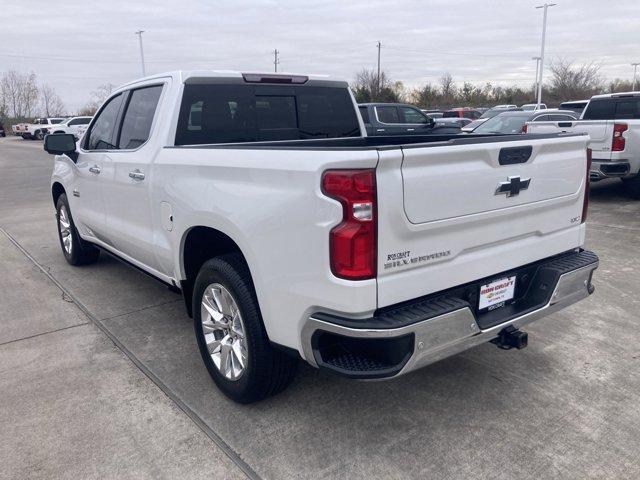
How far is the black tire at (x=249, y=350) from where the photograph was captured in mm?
3006

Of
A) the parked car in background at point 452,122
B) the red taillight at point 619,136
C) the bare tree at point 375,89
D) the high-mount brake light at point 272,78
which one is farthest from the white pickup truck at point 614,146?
the bare tree at point 375,89

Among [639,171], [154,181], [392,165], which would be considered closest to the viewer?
[392,165]

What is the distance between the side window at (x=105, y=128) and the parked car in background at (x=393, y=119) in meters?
10.8

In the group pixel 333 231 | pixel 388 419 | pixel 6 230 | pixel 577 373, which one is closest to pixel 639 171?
pixel 577 373

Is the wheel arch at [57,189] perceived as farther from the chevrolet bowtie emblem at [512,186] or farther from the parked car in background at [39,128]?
the parked car in background at [39,128]

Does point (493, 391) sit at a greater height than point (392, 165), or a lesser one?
lesser

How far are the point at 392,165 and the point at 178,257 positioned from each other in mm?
1816

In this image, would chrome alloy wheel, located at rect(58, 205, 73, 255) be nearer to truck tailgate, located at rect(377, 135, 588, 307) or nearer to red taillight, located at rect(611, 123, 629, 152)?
truck tailgate, located at rect(377, 135, 588, 307)

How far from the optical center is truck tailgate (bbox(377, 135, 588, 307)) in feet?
8.18

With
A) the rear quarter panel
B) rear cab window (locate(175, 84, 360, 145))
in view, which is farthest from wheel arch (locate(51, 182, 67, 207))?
the rear quarter panel

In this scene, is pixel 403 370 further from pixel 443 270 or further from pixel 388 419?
pixel 388 419

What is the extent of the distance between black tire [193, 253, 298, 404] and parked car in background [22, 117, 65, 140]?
4237cm

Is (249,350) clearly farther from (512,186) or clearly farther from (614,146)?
(614,146)

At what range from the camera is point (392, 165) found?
8.01 ft
